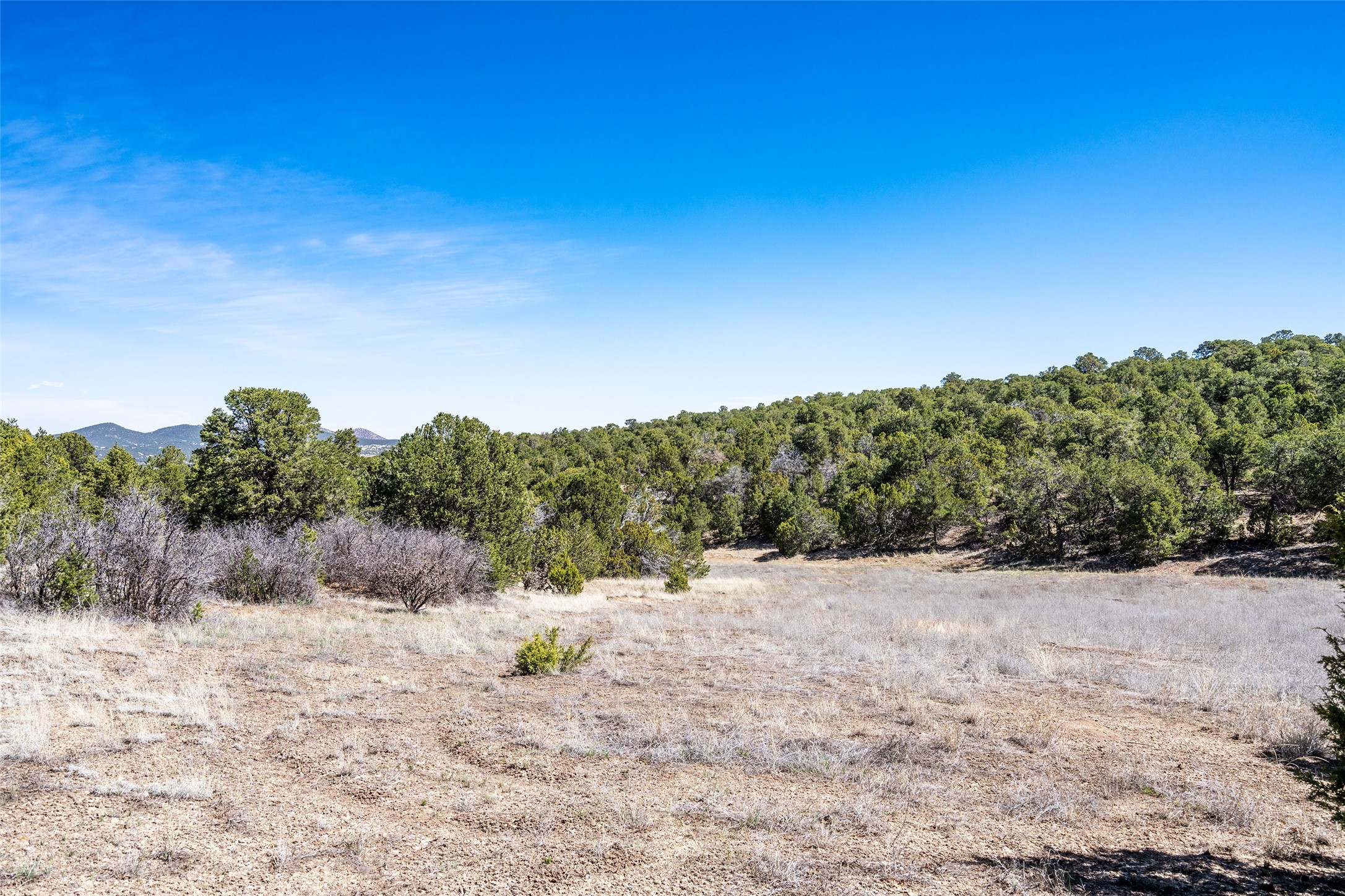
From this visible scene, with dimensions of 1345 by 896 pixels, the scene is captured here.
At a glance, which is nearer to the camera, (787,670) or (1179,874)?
(1179,874)

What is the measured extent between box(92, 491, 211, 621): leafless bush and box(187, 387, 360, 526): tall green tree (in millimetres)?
9460

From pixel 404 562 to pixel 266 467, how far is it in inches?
362

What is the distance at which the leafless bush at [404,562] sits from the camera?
1734 centimetres

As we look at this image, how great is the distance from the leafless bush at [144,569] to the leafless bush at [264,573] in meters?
2.95

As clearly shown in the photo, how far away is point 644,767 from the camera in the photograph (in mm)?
6688

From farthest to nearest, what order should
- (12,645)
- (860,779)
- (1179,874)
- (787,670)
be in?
(787,670) < (12,645) < (860,779) < (1179,874)

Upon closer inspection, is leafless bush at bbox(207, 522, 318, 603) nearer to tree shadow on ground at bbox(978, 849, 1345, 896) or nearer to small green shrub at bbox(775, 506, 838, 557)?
tree shadow on ground at bbox(978, 849, 1345, 896)

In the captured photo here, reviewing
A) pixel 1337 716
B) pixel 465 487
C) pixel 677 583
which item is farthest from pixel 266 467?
pixel 1337 716

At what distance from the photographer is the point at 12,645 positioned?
961cm

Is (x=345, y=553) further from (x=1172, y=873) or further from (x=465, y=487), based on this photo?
(x=1172, y=873)

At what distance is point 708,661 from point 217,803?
7918mm

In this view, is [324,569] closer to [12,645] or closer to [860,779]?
[12,645]

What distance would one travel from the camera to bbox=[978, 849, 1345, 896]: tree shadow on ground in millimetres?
4551

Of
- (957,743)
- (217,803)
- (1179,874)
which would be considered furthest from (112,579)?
(1179,874)
